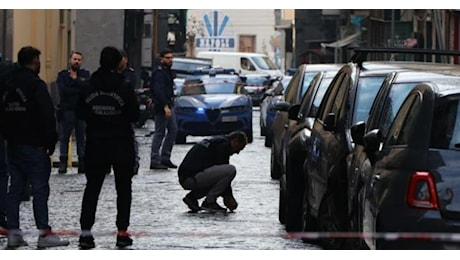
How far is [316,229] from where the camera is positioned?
1245cm

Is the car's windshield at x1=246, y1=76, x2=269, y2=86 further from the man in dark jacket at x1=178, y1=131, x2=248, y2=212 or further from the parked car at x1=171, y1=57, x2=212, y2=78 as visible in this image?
the man in dark jacket at x1=178, y1=131, x2=248, y2=212

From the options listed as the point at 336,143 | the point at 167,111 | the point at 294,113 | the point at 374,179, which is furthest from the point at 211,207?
the point at 374,179

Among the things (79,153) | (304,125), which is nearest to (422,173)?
(304,125)

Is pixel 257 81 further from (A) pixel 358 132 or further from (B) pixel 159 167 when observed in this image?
(A) pixel 358 132

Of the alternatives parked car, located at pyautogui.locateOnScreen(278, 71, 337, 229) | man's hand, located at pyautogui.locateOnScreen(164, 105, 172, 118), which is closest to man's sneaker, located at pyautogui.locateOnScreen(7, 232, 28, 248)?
parked car, located at pyautogui.locateOnScreen(278, 71, 337, 229)

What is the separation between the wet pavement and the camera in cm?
A: 1258

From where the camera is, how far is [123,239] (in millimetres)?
12055

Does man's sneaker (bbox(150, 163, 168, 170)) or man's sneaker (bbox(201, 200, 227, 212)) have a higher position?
man's sneaker (bbox(201, 200, 227, 212))

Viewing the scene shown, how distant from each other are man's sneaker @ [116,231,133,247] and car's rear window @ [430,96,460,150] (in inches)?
148

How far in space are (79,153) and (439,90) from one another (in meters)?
11.8

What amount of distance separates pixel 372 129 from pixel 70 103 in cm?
997

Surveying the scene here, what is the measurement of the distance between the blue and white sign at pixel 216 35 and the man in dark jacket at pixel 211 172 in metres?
62.7

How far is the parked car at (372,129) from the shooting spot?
9930mm
